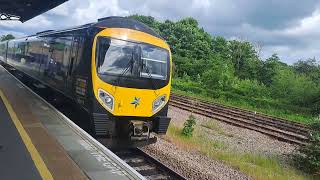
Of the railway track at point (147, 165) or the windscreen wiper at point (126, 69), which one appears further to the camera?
the windscreen wiper at point (126, 69)

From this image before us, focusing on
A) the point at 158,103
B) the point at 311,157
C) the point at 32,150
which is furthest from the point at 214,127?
the point at 32,150

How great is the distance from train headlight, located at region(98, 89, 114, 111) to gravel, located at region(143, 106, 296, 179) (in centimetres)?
194

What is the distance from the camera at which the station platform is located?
266 inches

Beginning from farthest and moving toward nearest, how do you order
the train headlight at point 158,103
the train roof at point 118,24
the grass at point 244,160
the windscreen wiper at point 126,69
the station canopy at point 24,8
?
the station canopy at point 24,8
the grass at point 244,160
the train headlight at point 158,103
the train roof at point 118,24
the windscreen wiper at point 126,69

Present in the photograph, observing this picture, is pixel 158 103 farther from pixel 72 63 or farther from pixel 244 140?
pixel 244 140

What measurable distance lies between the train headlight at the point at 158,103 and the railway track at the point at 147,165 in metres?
1.17

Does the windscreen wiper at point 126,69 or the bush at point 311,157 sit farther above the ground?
the windscreen wiper at point 126,69

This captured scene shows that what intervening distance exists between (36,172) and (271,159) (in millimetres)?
8339

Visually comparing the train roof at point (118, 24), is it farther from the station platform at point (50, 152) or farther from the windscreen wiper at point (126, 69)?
the station platform at point (50, 152)

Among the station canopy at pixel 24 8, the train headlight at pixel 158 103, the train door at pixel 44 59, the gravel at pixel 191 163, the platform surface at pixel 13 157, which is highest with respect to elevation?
the station canopy at pixel 24 8

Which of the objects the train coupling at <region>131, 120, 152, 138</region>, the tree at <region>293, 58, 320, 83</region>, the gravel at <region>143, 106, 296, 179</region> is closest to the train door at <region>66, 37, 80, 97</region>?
the train coupling at <region>131, 120, 152, 138</region>

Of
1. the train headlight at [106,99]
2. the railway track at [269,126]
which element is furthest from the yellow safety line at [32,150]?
the railway track at [269,126]

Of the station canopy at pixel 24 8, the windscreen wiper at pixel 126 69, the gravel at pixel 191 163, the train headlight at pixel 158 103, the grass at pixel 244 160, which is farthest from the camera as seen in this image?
the station canopy at pixel 24 8

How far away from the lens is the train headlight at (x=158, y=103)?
1073 cm
